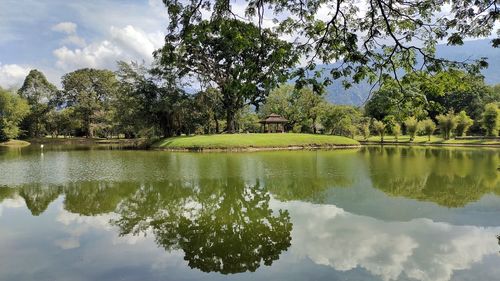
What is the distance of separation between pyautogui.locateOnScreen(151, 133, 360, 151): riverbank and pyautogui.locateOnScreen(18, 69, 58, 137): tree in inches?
1349

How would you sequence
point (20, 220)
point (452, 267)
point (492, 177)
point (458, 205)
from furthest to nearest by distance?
point (492, 177), point (458, 205), point (20, 220), point (452, 267)

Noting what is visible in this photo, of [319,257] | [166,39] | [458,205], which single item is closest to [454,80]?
[319,257]

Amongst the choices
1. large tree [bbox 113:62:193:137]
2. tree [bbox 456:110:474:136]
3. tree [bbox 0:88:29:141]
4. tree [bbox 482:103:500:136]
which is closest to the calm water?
large tree [bbox 113:62:193:137]

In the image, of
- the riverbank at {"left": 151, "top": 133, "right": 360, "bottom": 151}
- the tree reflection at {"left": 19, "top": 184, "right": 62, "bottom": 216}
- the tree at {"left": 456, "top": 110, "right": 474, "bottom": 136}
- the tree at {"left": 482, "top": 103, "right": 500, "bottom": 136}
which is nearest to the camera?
the tree reflection at {"left": 19, "top": 184, "right": 62, "bottom": 216}

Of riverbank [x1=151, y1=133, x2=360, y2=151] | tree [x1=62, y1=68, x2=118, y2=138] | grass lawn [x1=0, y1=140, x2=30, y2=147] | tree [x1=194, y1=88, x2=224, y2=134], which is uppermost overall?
tree [x1=62, y1=68, x2=118, y2=138]

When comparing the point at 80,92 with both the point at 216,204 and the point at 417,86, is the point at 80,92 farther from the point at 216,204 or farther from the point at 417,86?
the point at 417,86

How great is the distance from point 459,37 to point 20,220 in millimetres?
11779

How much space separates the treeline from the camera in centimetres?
4306

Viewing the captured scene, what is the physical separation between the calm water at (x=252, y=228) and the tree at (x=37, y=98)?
53178 millimetres

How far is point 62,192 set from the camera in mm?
15203

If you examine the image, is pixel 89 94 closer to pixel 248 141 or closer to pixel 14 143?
pixel 14 143

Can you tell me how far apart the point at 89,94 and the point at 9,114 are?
1377 cm

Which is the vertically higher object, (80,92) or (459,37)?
(80,92)

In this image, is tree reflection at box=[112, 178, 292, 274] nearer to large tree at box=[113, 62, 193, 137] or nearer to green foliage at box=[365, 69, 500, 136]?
green foliage at box=[365, 69, 500, 136]
